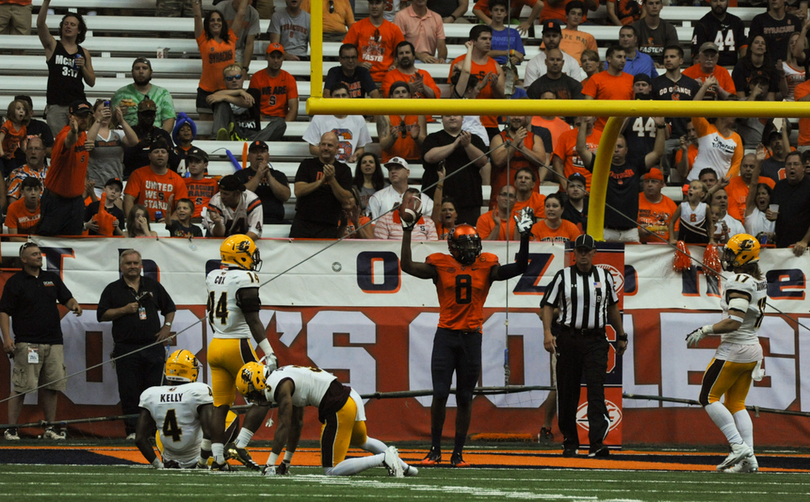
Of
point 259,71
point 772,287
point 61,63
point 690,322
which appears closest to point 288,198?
point 259,71

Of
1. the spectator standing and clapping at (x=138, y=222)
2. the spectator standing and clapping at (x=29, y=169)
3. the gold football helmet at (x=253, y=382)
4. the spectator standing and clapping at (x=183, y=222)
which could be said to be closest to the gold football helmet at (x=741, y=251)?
the gold football helmet at (x=253, y=382)

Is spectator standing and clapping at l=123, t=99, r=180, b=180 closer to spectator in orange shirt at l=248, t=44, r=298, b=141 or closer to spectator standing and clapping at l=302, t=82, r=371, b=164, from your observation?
spectator in orange shirt at l=248, t=44, r=298, b=141

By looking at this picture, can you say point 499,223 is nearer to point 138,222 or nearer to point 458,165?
point 458,165

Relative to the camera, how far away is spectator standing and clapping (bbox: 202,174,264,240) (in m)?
9.72

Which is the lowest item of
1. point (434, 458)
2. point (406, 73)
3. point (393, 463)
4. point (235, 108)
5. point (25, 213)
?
point (434, 458)

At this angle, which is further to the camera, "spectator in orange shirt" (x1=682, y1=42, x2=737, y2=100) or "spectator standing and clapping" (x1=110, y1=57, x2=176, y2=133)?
"spectator in orange shirt" (x1=682, y1=42, x2=737, y2=100)

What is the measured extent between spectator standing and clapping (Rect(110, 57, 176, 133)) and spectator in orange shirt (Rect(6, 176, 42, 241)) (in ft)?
5.82

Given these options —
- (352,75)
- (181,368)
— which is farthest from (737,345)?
(352,75)

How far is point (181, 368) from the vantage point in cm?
780

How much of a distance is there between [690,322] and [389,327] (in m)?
2.79

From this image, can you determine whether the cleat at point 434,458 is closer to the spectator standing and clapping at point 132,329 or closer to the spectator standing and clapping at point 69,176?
the spectator standing and clapping at point 132,329

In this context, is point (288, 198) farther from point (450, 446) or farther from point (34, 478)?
point (34, 478)

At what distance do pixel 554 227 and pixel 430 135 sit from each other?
168cm

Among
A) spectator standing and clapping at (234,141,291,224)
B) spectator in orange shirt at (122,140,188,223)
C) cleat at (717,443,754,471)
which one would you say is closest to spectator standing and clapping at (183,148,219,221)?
spectator in orange shirt at (122,140,188,223)
